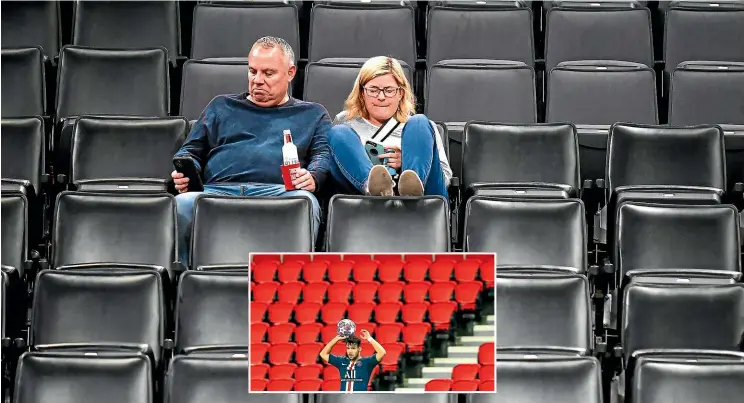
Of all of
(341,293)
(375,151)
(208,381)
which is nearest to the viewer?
(341,293)

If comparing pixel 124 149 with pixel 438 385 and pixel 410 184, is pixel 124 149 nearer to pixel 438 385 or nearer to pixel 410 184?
pixel 410 184

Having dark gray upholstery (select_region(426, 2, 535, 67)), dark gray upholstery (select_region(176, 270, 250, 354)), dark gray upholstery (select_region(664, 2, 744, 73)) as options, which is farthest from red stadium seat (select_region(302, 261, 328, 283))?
dark gray upholstery (select_region(664, 2, 744, 73))

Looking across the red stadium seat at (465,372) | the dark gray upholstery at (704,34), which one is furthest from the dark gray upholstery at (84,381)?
the dark gray upholstery at (704,34)

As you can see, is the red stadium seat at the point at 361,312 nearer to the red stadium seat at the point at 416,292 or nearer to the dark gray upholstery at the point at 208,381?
the red stadium seat at the point at 416,292

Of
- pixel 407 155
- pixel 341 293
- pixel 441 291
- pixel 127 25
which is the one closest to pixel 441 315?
pixel 441 291

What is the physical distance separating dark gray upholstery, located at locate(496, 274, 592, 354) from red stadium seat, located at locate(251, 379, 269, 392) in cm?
68

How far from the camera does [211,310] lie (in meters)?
2.02

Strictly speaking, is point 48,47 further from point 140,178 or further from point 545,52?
point 545,52

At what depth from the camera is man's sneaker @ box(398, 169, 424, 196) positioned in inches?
82.8

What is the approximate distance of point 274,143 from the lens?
7.67ft

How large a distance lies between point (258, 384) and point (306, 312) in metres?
0.10

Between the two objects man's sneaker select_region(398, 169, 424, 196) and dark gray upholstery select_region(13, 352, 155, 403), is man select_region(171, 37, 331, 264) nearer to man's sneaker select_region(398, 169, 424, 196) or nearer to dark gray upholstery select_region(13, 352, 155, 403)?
man's sneaker select_region(398, 169, 424, 196)

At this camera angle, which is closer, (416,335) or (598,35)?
(416,335)

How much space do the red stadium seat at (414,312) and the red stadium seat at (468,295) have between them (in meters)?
0.04
